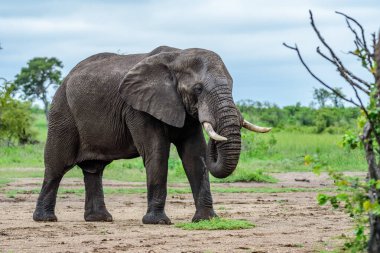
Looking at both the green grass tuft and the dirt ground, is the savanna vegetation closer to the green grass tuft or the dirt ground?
the green grass tuft

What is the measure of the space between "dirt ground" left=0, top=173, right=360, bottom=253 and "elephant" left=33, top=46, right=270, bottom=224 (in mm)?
552

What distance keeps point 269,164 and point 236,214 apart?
1241 cm

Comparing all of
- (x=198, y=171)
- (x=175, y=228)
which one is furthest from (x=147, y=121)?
(x=175, y=228)

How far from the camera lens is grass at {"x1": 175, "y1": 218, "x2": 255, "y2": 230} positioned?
10.5 m

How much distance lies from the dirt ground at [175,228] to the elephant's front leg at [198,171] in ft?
1.72

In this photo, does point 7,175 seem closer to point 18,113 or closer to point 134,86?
point 134,86

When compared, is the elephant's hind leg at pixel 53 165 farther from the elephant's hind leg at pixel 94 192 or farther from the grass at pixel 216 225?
the grass at pixel 216 225

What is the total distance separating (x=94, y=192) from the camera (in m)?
12.6

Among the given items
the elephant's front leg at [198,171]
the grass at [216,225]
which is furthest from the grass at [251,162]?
the grass at [216,225]

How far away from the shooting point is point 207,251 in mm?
8492

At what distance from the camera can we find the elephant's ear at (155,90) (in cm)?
1109

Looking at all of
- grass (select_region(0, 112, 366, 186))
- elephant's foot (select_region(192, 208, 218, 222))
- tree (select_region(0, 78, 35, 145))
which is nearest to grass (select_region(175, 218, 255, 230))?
elephant's foot (select_region(192, 208, 218, 222))

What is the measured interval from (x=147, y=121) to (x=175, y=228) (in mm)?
1414

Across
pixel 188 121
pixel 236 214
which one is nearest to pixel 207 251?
pixel 188 121
